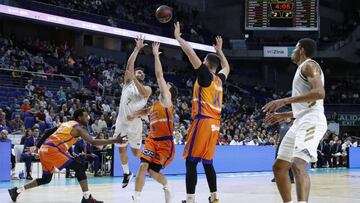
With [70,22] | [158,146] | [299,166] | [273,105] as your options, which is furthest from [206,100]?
[70,22]

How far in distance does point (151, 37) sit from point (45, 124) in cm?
1393

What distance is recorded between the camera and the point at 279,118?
254 inches

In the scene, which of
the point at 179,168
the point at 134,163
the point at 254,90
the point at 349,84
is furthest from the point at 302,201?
the point at 349,84

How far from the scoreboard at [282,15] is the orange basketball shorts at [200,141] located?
24.3 metres

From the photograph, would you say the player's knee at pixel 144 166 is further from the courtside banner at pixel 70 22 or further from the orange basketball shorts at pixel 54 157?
the courtside banner at pixel 70 22

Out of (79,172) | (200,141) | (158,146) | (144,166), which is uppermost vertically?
(200,141)

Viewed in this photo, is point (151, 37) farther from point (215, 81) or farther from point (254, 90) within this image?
point (215, 81)

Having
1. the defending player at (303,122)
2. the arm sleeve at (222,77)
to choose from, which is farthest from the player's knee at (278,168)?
the arm sleeve at (222,77)

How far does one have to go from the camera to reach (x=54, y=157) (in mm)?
8203

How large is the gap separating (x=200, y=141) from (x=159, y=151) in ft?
2.45

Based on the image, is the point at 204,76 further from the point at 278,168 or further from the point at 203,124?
the point at 278,168

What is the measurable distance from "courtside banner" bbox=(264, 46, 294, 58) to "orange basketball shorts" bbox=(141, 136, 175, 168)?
28289 millimetres

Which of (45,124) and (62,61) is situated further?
(62,61)

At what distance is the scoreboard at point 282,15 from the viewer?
30.2 metres
